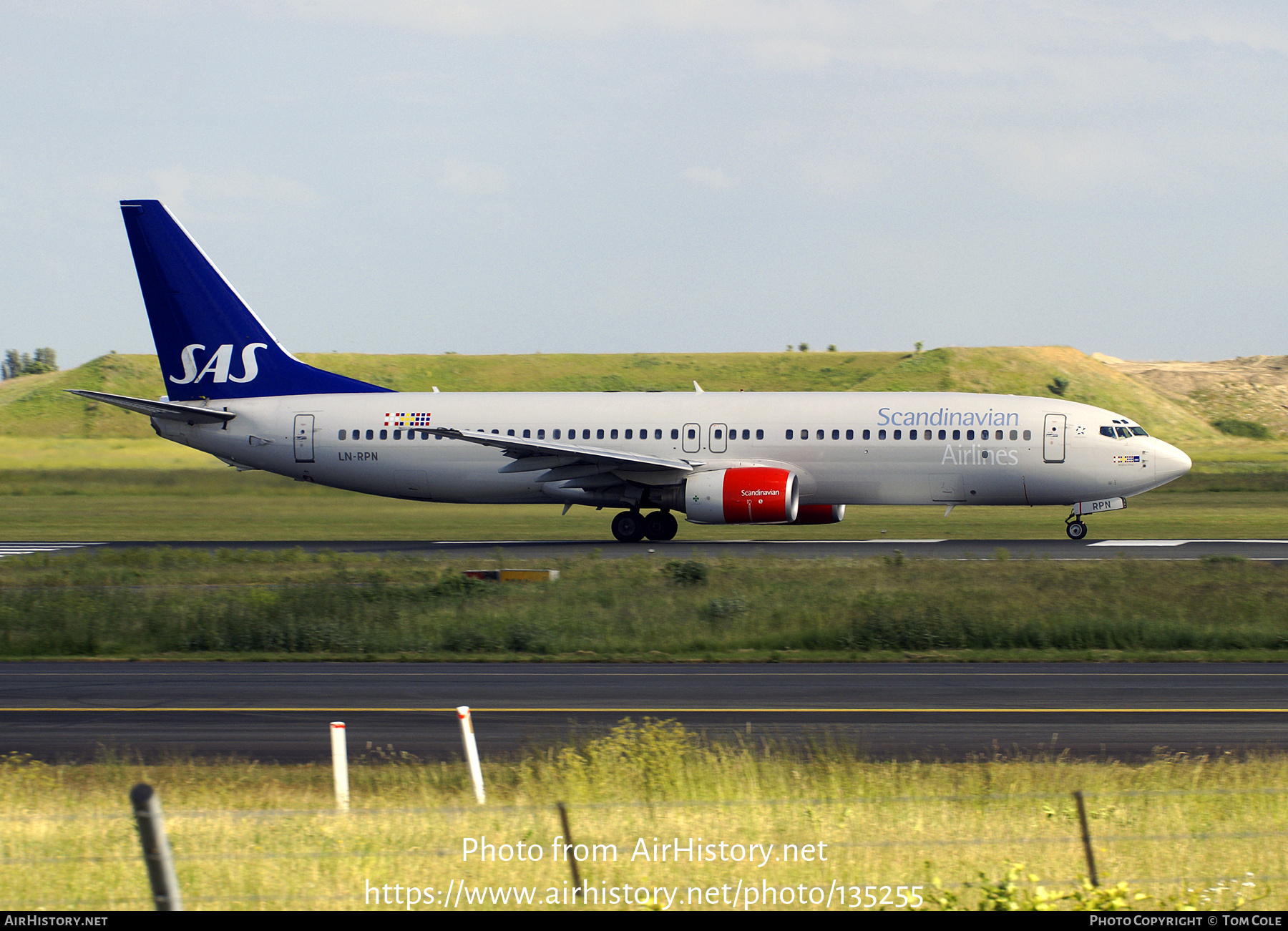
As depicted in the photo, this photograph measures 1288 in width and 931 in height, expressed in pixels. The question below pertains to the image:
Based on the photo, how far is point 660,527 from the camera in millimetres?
39875

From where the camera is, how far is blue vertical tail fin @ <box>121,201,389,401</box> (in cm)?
4281

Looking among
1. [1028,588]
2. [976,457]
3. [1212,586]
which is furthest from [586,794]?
[976,457]

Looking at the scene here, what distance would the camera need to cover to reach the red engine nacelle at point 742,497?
3603cm

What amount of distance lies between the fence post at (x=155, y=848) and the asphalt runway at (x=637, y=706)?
859 cm

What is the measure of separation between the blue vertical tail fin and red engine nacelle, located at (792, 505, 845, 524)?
14.9m

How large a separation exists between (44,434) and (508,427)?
117m

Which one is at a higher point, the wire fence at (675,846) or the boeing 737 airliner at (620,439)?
the boeing 737 airliner at (620,439)

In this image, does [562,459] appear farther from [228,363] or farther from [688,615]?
[688,615]

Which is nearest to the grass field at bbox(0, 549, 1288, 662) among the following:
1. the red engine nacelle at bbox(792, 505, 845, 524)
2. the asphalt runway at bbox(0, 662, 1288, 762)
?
the asphalt runway at bbox(0, 662, 1288, 762)

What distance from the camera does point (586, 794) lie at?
11797mm

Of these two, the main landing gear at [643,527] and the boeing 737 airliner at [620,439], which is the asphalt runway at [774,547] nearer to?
the main landing gear at [643,527]

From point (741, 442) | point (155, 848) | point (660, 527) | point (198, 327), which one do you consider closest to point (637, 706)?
point (155, 848)

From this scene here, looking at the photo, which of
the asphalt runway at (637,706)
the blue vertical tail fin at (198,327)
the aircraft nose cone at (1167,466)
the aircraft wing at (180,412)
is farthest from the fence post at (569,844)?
the blue vertical tail fin at (198,327)
